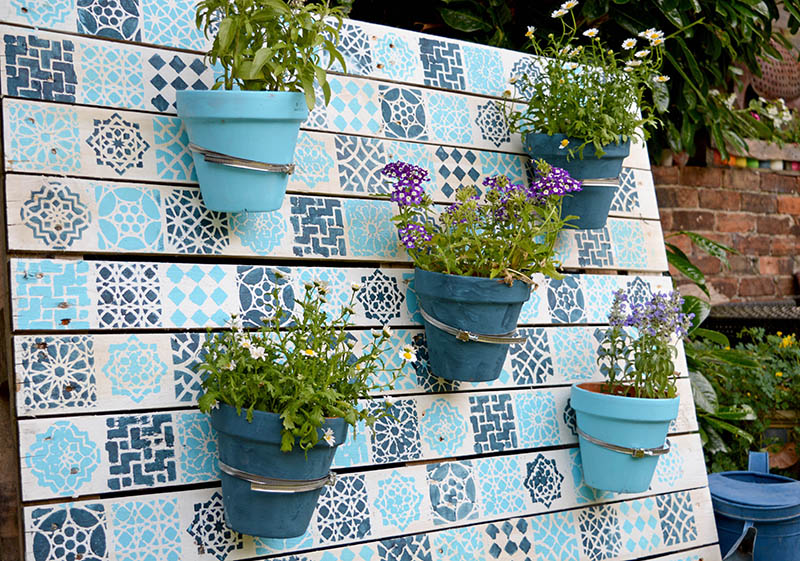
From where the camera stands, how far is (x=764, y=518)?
2320 millimetres

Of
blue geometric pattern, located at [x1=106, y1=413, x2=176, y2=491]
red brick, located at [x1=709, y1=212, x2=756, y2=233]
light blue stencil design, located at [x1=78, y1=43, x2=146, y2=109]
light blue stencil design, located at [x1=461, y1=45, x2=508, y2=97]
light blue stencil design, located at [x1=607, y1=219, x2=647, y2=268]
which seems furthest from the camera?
red brick, located at [x1=709, y1=212, x2=756, y2=233]

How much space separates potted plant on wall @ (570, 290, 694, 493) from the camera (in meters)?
1.89

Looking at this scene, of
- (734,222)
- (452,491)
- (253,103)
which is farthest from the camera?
(734,222)

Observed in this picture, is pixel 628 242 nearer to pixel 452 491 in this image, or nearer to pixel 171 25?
pixel 452 491

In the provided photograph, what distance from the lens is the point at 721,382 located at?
11.2 ft

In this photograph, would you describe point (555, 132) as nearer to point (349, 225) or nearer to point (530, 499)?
point (349, 225)

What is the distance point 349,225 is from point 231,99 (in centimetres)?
46

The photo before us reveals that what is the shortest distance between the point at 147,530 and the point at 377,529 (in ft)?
1.60

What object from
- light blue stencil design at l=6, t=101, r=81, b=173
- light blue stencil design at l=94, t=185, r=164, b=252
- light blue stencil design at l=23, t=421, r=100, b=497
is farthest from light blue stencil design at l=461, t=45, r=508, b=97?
light blue stencil design at l=23, t=421, r=100, b=497

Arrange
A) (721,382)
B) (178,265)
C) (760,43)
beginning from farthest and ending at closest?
1. (760,43)
2. (721,382)
3. (178,265)

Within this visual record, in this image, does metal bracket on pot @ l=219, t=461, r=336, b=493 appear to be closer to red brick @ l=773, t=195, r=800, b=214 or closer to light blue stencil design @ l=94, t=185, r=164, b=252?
light blue stencil design @ l=94, t=185, r=164, b=252

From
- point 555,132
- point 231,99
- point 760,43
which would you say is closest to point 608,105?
point 555,132

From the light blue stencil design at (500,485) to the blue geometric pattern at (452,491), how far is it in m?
0.03

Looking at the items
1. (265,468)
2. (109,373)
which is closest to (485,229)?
(265,468)
